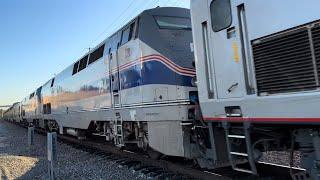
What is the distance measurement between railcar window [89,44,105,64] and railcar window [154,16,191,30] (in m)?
4.01

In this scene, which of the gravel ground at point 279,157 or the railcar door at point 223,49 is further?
the gravel ground at point 279,157

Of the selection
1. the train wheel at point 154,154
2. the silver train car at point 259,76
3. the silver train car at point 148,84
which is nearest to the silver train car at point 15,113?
the silver train car at point 148,84

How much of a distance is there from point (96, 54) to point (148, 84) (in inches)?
220

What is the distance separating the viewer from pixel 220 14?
653 cm

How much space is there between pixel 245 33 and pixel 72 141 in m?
16.0

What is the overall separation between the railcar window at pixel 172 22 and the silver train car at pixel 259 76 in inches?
109

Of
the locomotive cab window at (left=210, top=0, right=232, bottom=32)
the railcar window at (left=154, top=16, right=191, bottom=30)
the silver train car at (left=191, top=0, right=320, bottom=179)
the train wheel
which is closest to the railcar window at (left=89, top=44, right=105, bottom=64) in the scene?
the railcar window at (left=154, top=16, right=191, bottom=30)

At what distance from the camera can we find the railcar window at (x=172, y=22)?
10016mm

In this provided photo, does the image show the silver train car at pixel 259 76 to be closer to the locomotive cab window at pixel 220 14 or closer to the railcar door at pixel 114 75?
the locomotive cab window at pixel 220 14

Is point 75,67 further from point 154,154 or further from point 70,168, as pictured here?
point 154,154

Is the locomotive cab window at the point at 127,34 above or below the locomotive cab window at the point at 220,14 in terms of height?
above

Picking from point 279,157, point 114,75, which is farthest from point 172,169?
point 114,75

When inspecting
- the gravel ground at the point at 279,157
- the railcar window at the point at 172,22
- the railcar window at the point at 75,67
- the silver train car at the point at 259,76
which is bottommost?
the gravel ground at the point at 279,157

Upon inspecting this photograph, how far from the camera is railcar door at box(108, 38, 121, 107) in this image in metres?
12.0
